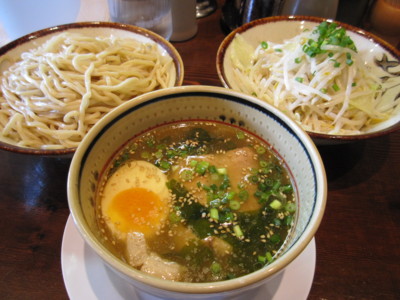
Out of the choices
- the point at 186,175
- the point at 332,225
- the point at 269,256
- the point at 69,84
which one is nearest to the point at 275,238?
the point at 269,256

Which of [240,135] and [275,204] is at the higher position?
[240,135]

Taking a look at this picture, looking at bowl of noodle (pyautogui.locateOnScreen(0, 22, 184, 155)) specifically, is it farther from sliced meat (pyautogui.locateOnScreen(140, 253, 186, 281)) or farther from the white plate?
sliced meat (pyautogui.locateOnScreen(140, 253, 186, 281))

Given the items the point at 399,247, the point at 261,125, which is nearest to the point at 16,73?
the point at 261,125

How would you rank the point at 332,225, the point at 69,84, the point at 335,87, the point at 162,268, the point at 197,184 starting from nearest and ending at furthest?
the point at 162,268, the point at 197,184, the point at 332,225, the point at 69,84, the point at 335,87

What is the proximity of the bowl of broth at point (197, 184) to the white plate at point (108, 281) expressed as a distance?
0.12 metres

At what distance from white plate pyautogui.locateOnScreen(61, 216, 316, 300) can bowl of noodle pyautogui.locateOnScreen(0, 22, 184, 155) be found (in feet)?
2.14

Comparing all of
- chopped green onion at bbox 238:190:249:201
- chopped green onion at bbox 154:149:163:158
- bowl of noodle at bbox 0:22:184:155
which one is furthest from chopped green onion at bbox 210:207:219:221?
bowl of noodle at bbox 0:22:184:155

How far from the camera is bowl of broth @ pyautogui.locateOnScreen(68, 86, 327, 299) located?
1.07 meters

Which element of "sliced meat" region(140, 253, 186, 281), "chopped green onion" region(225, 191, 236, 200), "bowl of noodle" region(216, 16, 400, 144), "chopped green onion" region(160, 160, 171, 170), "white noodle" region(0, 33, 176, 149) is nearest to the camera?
"sliced meat" region(140, 253, 186, 281)

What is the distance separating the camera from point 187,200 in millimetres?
1271

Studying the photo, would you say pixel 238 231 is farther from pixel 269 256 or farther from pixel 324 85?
pixel 324 85

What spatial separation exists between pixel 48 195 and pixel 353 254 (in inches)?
58.9

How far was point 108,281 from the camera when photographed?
1.14 meters

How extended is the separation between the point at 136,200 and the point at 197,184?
0.84ft
